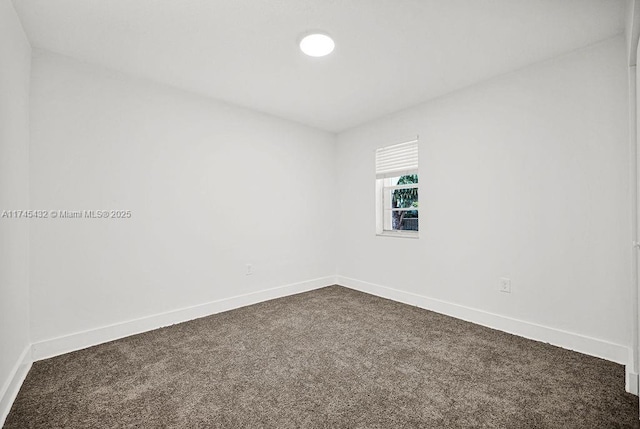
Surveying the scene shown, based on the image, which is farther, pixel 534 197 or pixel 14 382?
pixel 534 197

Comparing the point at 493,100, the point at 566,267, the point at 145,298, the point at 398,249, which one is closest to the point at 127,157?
the point at 145,298

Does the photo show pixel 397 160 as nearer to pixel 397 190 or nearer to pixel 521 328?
pixel 397 190

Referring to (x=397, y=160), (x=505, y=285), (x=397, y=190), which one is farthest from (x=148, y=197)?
(x=505, y=285)

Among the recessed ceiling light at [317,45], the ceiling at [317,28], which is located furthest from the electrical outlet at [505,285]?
the recessed ceiling light at [317,45]

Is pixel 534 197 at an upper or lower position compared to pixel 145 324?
upper

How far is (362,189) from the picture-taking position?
409 centimetres

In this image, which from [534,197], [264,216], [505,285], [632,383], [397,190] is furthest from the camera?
[397,190]

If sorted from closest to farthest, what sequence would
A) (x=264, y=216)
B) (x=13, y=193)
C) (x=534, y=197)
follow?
(x=13, y=193) < (x=534, y=197) < (x=264, y=216)

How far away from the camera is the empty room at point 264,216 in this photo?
5.68ft

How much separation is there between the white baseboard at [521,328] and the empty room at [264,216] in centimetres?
2

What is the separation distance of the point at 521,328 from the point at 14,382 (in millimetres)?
3660

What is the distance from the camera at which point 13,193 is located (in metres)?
1.84

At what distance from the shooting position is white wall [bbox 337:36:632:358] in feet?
7.03

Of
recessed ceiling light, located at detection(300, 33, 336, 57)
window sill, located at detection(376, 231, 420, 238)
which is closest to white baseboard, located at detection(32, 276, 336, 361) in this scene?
window sill, located at detection(376, 231, 420, 238)
